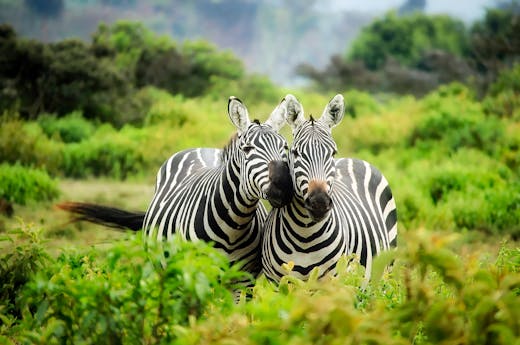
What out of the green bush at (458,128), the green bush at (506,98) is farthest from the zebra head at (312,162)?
the green bush at (506,98)

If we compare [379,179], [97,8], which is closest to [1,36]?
[379,179]

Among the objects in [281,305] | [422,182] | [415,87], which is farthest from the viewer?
[415,87]

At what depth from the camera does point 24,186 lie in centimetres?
948

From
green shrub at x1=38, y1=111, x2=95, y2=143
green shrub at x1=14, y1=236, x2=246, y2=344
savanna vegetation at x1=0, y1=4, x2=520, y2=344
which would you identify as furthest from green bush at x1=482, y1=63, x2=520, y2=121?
green shrub at x1=14, y1=236, x2=246, y2=344

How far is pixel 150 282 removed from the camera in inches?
91.0

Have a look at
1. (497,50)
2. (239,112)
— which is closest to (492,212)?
(239,112)

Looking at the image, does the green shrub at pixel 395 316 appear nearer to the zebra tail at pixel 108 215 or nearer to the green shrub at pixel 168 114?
the zebra tail at pixel 108 215

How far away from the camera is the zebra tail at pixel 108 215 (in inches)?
233

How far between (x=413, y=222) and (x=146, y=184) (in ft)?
16.7

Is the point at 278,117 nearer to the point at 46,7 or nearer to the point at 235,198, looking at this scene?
the point at 235,198

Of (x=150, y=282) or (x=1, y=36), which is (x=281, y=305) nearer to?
(x=150, y=282)

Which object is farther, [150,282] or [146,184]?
[146,184]

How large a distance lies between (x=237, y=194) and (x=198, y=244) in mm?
1810

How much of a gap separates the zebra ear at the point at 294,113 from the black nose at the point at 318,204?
2.29ft
